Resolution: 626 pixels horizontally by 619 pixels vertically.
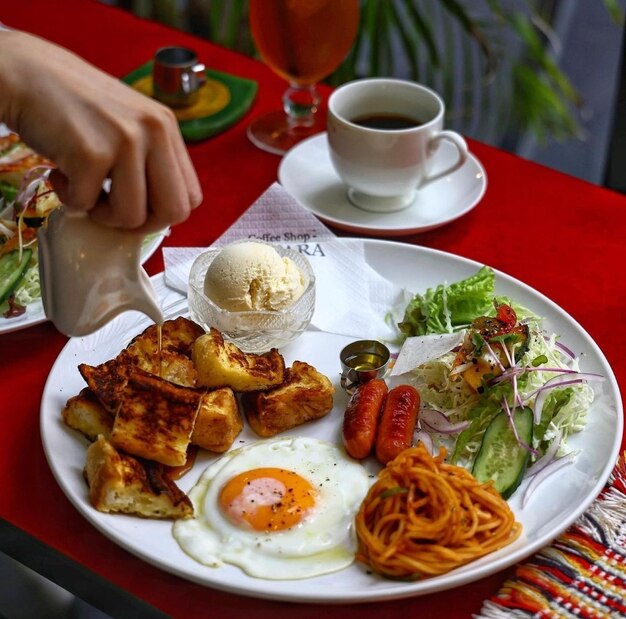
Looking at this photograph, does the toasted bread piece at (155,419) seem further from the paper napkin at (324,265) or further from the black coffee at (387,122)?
the black coffee at (387,122)

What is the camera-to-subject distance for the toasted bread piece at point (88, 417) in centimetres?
176

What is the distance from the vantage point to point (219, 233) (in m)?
2.53

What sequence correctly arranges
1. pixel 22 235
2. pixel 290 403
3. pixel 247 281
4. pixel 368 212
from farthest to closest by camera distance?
1. pixel 368 212
2. pixel 22 235
3. pixel 247 281
4. pixel 290 403

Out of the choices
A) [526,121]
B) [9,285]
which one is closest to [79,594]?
[9,285]

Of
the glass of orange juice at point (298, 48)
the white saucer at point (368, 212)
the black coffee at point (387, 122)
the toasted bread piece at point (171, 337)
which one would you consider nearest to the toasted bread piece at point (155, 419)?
the toasted bread piece at point (171, 337)

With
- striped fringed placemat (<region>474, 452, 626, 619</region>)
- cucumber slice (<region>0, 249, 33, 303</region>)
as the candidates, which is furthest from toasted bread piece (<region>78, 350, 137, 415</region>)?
striped fringed placemat (<region>474, 452, 626, 619</region>)

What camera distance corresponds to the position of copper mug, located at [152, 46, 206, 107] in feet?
9.49

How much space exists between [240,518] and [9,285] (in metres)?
0.93

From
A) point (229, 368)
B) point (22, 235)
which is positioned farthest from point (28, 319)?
point (229, 368)

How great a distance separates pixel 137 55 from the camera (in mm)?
3359

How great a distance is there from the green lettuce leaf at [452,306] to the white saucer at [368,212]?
36 centimetres

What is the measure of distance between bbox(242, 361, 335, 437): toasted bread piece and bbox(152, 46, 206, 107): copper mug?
1.40 meters

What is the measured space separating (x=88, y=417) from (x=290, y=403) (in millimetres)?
415

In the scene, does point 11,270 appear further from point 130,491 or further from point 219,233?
point 130,491
